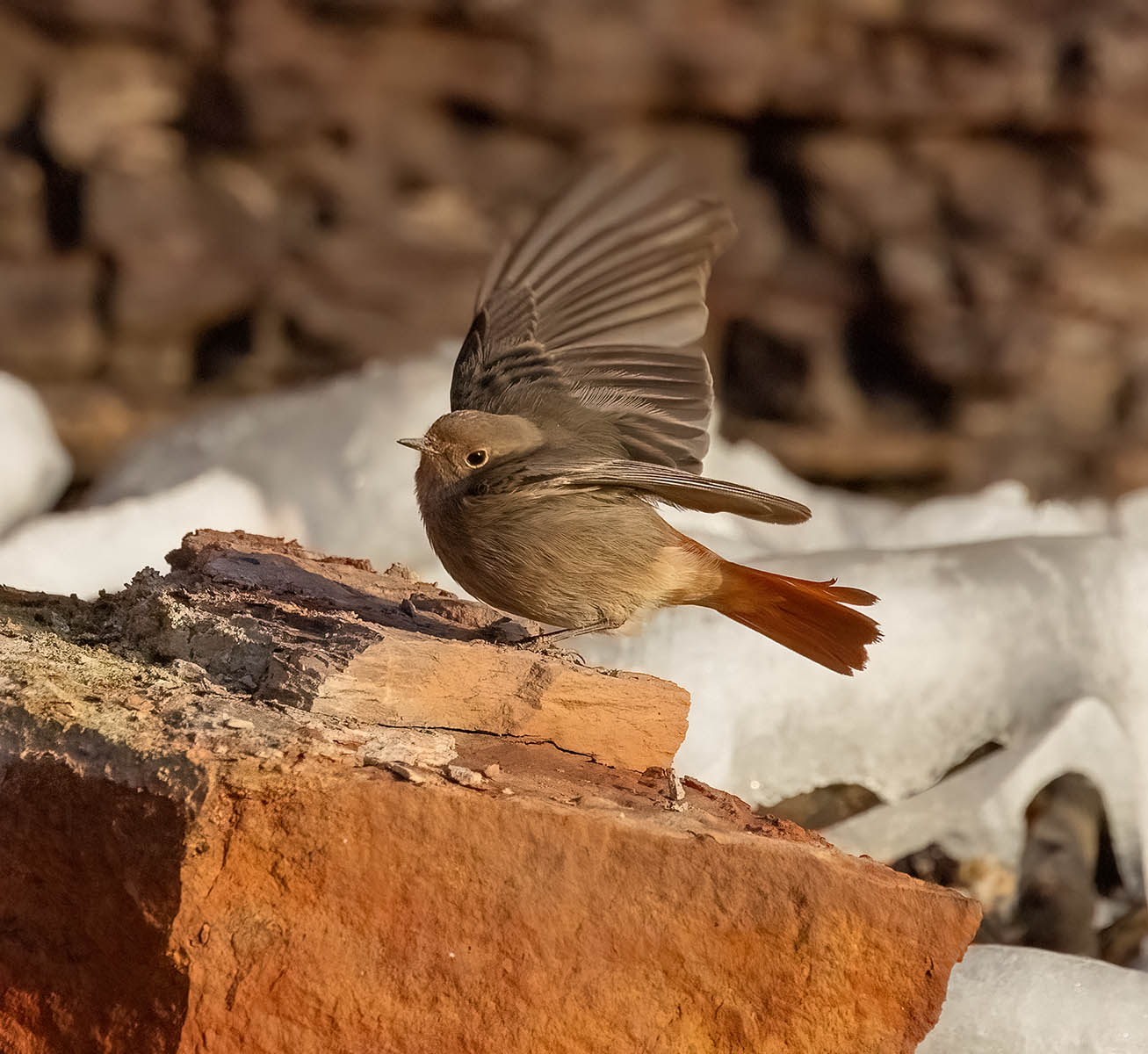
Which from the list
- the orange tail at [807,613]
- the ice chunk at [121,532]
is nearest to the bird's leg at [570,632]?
the orange tail at [807,613]

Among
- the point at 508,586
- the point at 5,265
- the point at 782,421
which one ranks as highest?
the point at 782,421

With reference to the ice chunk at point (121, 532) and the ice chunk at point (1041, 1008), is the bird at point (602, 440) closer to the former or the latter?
the ice chunk at point (1041, 1008)

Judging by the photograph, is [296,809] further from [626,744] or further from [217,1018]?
[626,744]

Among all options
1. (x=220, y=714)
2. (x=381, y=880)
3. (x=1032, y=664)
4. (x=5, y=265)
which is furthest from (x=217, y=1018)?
(x=5, y=265)

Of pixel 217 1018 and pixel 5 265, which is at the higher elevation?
pixel 5 265

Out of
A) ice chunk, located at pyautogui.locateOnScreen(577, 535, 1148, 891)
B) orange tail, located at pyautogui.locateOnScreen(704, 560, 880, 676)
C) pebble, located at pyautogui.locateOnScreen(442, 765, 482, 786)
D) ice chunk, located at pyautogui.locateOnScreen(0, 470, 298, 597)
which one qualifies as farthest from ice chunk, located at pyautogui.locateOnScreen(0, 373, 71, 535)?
pebble, located at pyautogui.locateOnScreen(442, 765, 482, 786)
